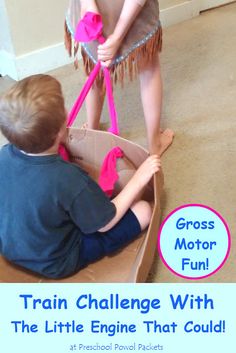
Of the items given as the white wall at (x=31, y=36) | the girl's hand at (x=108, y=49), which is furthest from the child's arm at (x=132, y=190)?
the white wall at (x=31, y=36)

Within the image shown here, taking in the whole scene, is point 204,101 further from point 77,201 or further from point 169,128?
point 77,201

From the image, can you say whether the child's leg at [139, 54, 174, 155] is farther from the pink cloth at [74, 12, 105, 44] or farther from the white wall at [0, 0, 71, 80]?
the white wall at [0, 0, 71, 80]

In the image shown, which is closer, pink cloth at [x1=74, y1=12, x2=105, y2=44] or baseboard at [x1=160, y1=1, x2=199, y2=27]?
pink cloth at [x1=74, y1=12, x2=105, y2=44]

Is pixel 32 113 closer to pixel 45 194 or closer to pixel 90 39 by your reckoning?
pixel 45 194

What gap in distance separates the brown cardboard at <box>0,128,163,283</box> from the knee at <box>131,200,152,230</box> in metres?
0.03

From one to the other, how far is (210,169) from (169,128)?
0.24 meters

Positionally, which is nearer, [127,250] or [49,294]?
[49,294]

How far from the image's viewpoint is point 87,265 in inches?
38.5

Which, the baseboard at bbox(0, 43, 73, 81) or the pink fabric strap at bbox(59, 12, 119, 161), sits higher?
the pink fabric strap at bbox(59, 12, 119, 161)

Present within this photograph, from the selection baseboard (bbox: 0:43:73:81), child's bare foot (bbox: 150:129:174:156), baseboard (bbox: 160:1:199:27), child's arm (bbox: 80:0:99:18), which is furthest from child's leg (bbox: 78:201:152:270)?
baseboard (bbox: 160:1:199:27)

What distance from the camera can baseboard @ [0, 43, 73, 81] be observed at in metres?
1.72

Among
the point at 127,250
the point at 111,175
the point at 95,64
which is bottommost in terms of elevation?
the point at 127,250

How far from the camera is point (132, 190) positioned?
0.92 m

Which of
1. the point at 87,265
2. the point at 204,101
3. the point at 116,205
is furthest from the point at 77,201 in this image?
the point at 204,101
